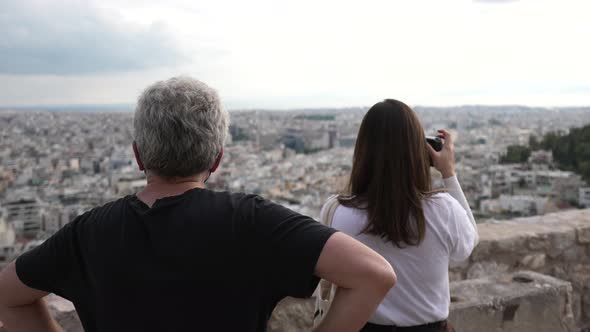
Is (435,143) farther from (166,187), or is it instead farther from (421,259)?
(166,187)

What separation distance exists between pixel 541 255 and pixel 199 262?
8.55 ft

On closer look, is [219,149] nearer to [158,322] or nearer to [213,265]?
[213,265]

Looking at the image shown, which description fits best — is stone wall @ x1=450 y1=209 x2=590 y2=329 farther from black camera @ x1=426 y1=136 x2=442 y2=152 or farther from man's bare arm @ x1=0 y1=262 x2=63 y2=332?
man's bare arm @ x1=0 y1=262 x2=63 y2=332

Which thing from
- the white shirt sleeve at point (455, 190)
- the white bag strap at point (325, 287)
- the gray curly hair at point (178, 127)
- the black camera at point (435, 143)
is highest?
the gray curly hair at point (178, 127)

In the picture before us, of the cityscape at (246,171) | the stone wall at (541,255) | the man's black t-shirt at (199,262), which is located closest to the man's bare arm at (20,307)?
the man's black t-shirt at (199,262)

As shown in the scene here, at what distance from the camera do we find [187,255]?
1.00 meters

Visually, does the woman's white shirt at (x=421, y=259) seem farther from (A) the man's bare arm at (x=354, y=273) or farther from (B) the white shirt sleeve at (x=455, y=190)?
(A) the man's bare arm at (x=354, y=273)

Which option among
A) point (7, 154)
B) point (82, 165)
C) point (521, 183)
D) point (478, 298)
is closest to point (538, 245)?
point (478, 298)

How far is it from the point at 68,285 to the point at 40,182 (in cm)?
3738

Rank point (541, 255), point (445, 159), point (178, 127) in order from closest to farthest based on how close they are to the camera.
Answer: point (178, 127)
point (445, 159)
point (541, 255)

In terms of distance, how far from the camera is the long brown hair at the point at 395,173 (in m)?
1.41

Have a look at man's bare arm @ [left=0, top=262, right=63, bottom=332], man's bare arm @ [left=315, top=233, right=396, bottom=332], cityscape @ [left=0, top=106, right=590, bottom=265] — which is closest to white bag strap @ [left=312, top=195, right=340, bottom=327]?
man's bare arm @ [left=315, top=233, right=396, bottom=332]

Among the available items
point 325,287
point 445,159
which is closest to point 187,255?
point 325,287

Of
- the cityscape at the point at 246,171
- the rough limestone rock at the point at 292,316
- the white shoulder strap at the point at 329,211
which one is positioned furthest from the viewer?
the cityscape at the point at 246,171
